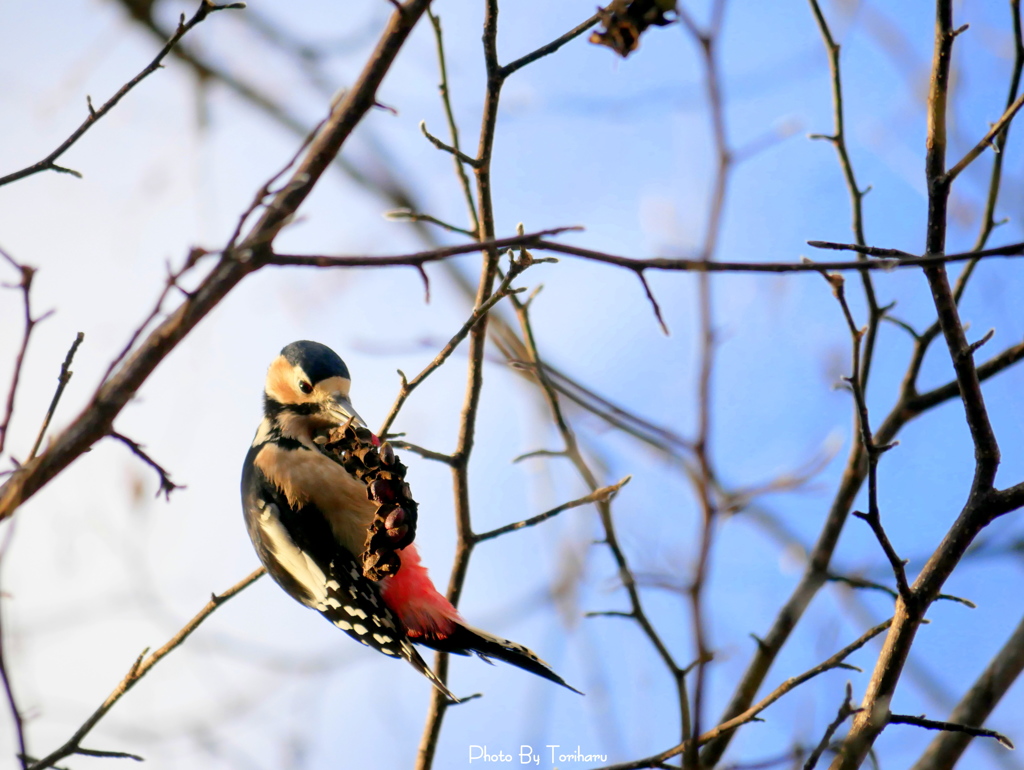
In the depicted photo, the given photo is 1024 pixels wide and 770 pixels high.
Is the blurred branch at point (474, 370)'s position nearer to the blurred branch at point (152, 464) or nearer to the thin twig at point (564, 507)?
the thin twig at point (564, 507)

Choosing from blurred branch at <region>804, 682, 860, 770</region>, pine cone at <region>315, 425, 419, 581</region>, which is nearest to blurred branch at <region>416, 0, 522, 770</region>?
pine cone at <region>315, 425, 419, 581</region>

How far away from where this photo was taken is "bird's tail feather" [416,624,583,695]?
8.30ft

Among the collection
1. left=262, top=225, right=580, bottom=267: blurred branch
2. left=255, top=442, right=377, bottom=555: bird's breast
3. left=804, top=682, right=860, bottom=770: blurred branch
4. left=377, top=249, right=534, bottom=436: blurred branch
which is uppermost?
left=255, top=442, right=377, bottom=555: bird's breast

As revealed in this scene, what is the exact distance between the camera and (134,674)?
2035mm

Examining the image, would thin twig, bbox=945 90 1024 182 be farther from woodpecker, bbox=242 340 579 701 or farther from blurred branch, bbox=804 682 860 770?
woodpecker, bbox=242 340 579 701

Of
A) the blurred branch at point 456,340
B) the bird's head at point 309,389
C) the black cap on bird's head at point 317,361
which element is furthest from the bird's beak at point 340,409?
the blurred branch at point 456,340

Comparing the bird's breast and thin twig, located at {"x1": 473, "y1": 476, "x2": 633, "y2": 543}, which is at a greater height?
the bird's breast

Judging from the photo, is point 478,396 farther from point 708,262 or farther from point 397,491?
point 708,262

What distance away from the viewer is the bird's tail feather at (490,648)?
253 cm

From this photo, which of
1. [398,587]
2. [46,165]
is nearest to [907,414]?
[398,587]

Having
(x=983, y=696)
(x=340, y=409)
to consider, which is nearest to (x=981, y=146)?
(x=983, y=696)

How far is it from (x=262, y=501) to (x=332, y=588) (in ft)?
1.29

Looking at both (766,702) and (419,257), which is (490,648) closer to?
(766,702)

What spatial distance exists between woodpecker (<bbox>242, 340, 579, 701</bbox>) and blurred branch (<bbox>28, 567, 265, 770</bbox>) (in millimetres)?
301
